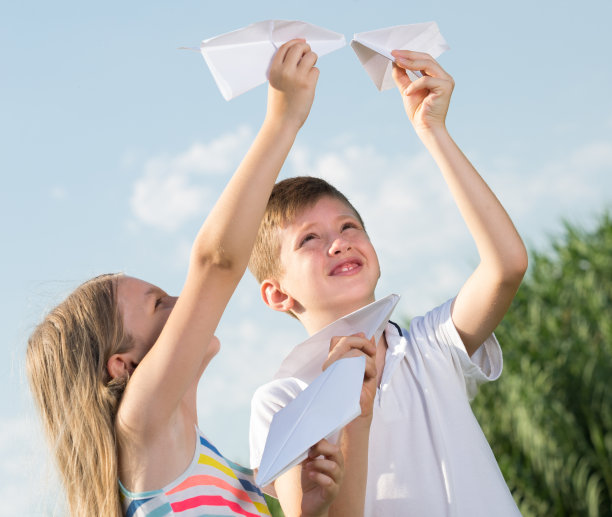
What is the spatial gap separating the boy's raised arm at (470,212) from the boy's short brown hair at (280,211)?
0.42 metres

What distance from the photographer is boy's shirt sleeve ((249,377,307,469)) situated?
2080mm

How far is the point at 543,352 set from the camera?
6.21 meters

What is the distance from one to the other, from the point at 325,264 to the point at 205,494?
725 mm

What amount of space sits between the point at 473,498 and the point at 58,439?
105cm

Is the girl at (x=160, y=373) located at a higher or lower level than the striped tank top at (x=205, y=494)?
higher

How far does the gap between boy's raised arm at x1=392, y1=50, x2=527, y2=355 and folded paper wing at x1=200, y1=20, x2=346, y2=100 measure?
433 millimetres

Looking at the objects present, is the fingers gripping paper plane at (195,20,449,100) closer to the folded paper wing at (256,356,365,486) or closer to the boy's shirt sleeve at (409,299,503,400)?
the folded paper wing at (256,356,365,486)

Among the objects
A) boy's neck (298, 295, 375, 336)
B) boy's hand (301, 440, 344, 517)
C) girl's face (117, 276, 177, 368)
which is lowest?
boy's hand (301, 440, 344, 517)

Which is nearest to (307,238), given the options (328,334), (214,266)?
(328,334)

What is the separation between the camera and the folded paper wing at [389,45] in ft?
6.86

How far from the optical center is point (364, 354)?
178cm

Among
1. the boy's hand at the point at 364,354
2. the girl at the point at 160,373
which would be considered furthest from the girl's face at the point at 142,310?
the boy's hand at the point at 364,354

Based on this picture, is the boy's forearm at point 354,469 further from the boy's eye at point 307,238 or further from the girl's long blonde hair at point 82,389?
the boy's eye at point 307,238

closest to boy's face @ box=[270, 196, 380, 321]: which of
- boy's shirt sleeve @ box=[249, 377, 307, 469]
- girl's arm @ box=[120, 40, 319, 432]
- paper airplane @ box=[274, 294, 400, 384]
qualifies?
paper airplane @ box=[274, 294, 400, 384]
